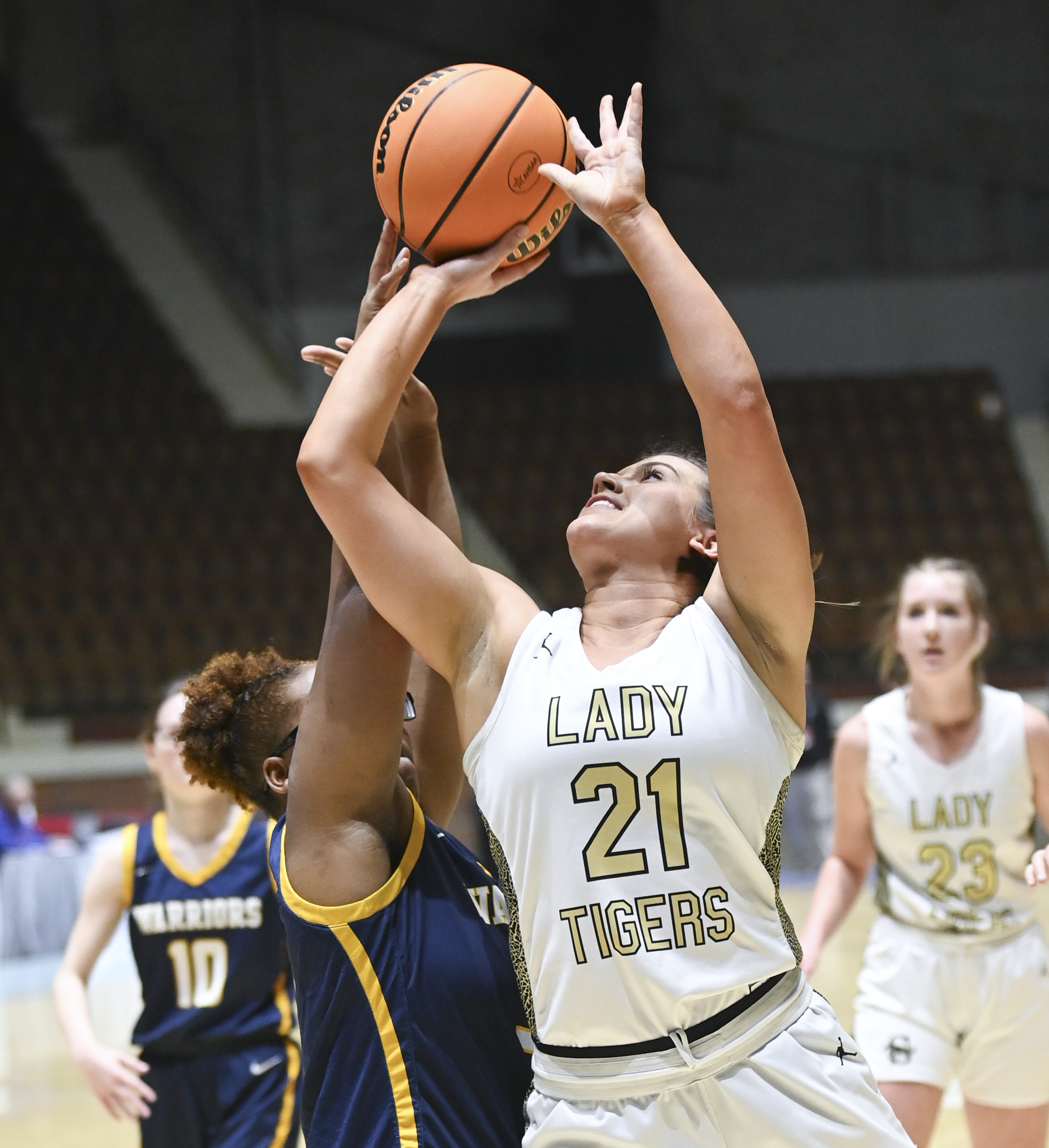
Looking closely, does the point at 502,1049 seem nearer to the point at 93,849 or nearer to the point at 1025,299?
the point at 93,849

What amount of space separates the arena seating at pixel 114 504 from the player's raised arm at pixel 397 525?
32.8 feet

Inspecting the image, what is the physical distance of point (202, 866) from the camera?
346cm

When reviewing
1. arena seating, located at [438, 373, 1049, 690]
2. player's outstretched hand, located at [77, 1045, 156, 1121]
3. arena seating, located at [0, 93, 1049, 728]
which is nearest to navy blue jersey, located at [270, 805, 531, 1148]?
player's outstretched hand, located at [77, 1045, 156, 1121]

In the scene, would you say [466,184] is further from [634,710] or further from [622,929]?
[622,929]

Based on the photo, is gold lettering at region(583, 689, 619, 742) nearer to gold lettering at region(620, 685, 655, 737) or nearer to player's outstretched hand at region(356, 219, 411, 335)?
gold lettering at region(620, 685, 655, 737)

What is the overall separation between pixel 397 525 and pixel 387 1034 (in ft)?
2.25

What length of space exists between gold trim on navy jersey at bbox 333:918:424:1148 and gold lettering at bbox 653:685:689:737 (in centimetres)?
48

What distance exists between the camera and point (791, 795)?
34.1 ft

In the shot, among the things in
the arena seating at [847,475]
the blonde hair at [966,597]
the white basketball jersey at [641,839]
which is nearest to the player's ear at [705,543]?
the white basketball jersey at [641,839]

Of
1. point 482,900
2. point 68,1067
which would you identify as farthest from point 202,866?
point 68,1067

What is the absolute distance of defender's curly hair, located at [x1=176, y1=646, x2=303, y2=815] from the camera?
2211 mm

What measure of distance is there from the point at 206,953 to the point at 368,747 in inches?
66.2

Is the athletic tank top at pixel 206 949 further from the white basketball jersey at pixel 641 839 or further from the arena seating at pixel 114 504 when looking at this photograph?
the arena seating at pixel 114 504

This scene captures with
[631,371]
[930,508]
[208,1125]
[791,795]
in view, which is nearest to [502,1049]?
[208,1125]
